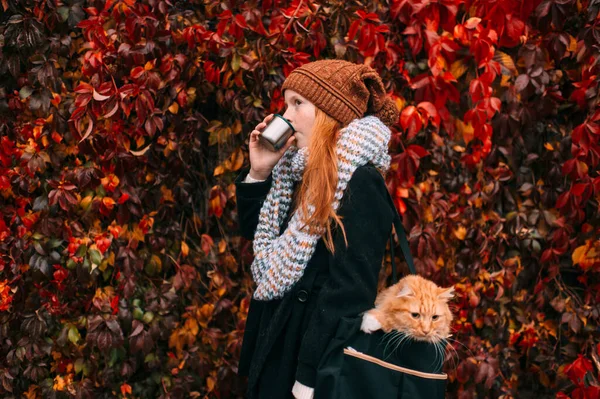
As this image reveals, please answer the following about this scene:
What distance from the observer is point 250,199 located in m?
2.01

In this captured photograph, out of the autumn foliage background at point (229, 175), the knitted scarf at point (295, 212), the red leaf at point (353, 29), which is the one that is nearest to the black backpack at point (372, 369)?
the knitted scarf at point (295, 212)

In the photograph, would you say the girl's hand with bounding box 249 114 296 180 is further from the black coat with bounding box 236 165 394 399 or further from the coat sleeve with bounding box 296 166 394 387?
the coat sleeve with bounding box 296 166 394 387

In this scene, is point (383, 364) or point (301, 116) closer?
point (383, 364)

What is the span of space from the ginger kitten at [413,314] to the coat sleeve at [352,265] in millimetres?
46

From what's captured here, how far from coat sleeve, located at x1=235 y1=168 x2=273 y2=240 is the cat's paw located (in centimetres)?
55

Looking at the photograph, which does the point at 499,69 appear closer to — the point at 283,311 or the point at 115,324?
the point at 283,311

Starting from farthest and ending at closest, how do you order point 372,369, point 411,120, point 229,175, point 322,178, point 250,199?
point 229,175 → point 411,120 → point 250,199 → point 322,178 → point 372,369

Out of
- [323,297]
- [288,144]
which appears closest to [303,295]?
[323,297]

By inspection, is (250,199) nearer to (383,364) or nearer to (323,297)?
(323,297)

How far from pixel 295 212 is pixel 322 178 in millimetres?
148

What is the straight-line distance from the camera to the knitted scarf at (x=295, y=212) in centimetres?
175

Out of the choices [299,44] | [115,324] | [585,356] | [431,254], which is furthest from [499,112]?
[115,324]

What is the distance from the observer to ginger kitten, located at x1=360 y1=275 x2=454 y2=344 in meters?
1.68

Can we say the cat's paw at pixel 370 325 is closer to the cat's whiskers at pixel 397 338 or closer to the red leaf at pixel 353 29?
the cat's whiskers at pixel 397 338
